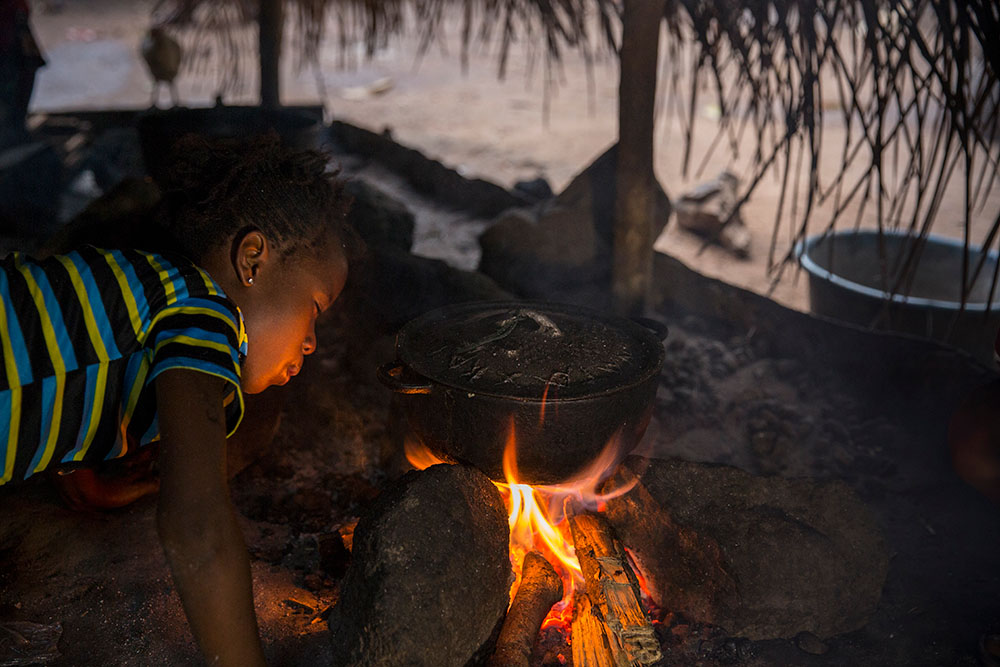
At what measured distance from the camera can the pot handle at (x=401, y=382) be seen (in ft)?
6.33

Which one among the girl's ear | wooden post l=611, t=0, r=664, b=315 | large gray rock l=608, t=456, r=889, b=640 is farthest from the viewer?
wooden post l=611, t=0, r=664, b=315

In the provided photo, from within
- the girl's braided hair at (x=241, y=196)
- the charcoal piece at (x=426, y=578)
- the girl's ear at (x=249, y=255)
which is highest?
the girl's braided hair at (x=241, y=196)

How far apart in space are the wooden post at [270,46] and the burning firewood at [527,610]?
436 cm

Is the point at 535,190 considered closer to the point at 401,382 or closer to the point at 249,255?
the point at 401,382

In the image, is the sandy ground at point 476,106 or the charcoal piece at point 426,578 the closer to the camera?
the charcoal piece at point 426,578

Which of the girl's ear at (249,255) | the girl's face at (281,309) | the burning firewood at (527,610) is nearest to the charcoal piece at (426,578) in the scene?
the burning firewood at (527,610)

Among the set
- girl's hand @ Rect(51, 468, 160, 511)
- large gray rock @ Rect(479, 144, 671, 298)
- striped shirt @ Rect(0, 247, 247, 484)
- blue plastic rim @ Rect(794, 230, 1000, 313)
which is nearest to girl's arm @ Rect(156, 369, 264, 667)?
striped shirt @ Rect(0, 247, 247, 484)

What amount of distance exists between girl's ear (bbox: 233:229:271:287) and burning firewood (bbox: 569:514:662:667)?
1138 mm

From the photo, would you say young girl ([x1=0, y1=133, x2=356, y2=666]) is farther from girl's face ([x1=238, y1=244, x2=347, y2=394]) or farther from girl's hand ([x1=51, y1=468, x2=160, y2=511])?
girl's hand ([x1=51, y1=468, x2=160, y2=511])

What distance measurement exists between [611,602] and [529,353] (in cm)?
67

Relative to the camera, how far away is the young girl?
138cm

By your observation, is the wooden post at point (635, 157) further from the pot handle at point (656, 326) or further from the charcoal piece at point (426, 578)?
the charcoal piece at point (426, 578)

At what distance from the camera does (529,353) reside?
2039mm

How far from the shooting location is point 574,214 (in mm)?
3893
